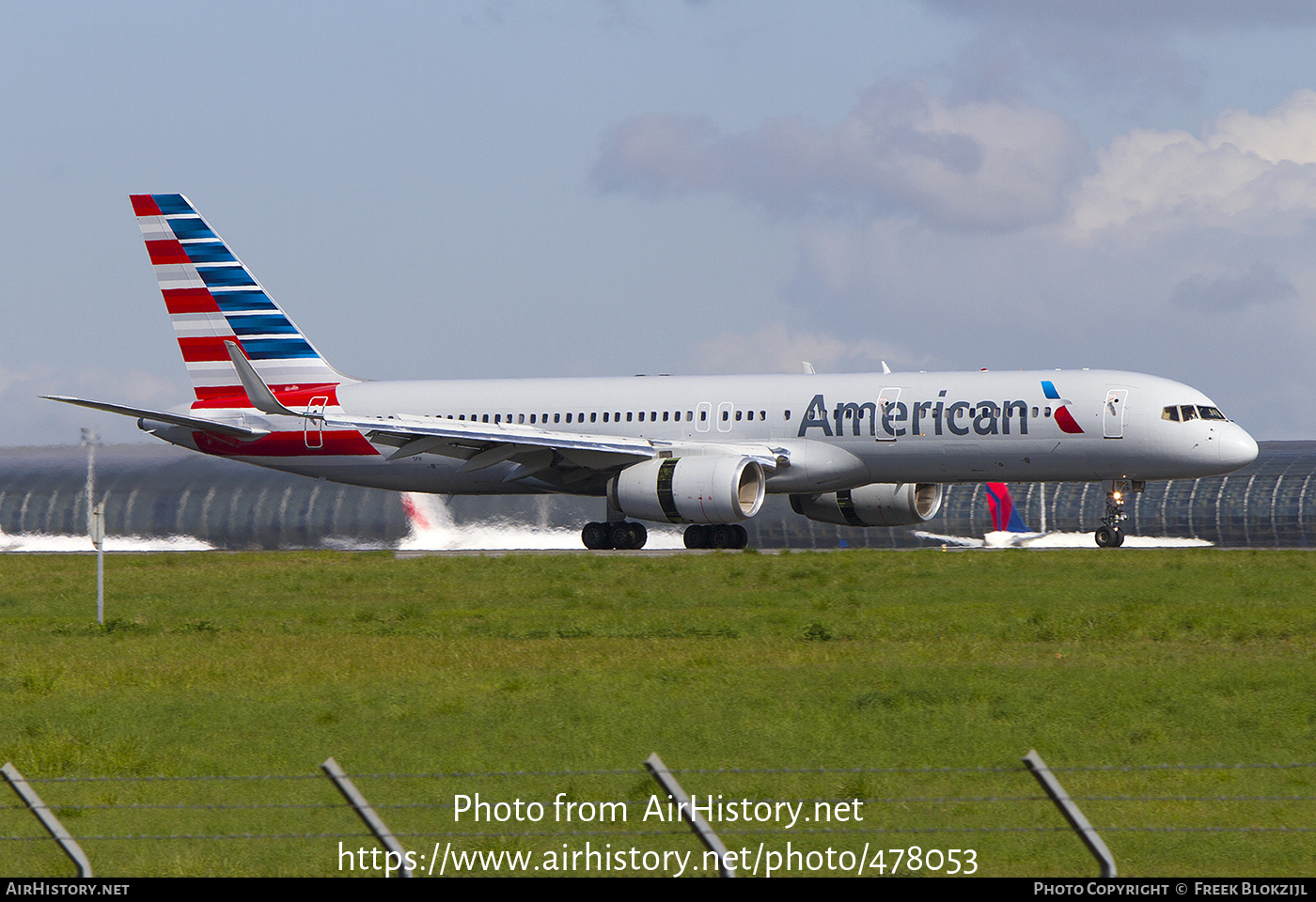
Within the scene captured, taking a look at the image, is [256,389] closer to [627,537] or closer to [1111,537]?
[627,537]

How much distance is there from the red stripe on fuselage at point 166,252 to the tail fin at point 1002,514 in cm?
2605

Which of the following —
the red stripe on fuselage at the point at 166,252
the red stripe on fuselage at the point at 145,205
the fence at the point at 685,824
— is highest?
the red stripe on fuselage at the point at 145,205

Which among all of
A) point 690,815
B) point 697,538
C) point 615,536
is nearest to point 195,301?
point 615,536

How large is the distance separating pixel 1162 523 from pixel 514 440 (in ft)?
73.5

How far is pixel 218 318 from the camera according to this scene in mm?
48688

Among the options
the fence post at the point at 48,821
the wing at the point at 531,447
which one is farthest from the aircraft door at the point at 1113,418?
the fence post at the point at 48,821

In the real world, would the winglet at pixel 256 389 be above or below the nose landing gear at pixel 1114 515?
above

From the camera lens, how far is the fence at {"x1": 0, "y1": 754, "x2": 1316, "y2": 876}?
449 inches

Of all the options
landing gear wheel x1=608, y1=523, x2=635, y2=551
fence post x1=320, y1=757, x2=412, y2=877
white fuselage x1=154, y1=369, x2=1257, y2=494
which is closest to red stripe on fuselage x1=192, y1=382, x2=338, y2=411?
white fuselage x1=154, y1=369, x2=1257, y2=494

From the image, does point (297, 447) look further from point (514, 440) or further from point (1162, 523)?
point (1162, 523)

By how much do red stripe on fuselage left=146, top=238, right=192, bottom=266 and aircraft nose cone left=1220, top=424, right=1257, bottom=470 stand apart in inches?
1179

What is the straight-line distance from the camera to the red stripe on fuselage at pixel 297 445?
46281 mm

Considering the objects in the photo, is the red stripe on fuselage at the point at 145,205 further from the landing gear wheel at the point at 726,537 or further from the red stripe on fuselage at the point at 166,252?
the landing gear wheel at the point at 726,537

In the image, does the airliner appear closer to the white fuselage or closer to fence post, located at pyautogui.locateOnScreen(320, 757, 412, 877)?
the white fuselage
